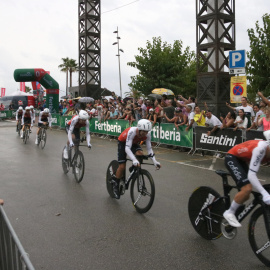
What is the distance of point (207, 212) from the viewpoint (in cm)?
479

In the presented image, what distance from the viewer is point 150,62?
113ft

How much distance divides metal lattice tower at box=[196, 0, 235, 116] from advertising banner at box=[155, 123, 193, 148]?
2.33m

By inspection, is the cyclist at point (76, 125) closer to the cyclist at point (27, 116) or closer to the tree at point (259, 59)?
the cyclist at point (27, 116)

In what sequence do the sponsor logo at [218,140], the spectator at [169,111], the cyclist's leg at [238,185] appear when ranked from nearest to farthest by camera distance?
the cyclist's leg at [238,185] → the sponsor logo at [218,140] → the spectator at [169,111]

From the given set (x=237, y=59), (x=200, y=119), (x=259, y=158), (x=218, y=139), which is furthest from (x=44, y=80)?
(x=259, y=158)

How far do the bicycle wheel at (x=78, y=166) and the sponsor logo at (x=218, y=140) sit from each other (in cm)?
547

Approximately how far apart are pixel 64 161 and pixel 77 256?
5601mm

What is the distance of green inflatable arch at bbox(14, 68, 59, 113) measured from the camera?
30.6 m

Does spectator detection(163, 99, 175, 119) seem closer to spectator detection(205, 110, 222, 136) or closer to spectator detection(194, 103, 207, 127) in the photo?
spectator detection(194, 103, 207, 127)

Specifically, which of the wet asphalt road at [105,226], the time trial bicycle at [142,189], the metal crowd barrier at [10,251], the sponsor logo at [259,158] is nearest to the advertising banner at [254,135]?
the wet asphalt road at [105,226]

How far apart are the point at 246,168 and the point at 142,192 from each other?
2.21 metres

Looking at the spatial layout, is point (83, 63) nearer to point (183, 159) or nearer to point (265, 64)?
point (265, 64)

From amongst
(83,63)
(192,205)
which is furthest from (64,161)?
(83,63)

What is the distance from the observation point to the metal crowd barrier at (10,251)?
6.99 feet
